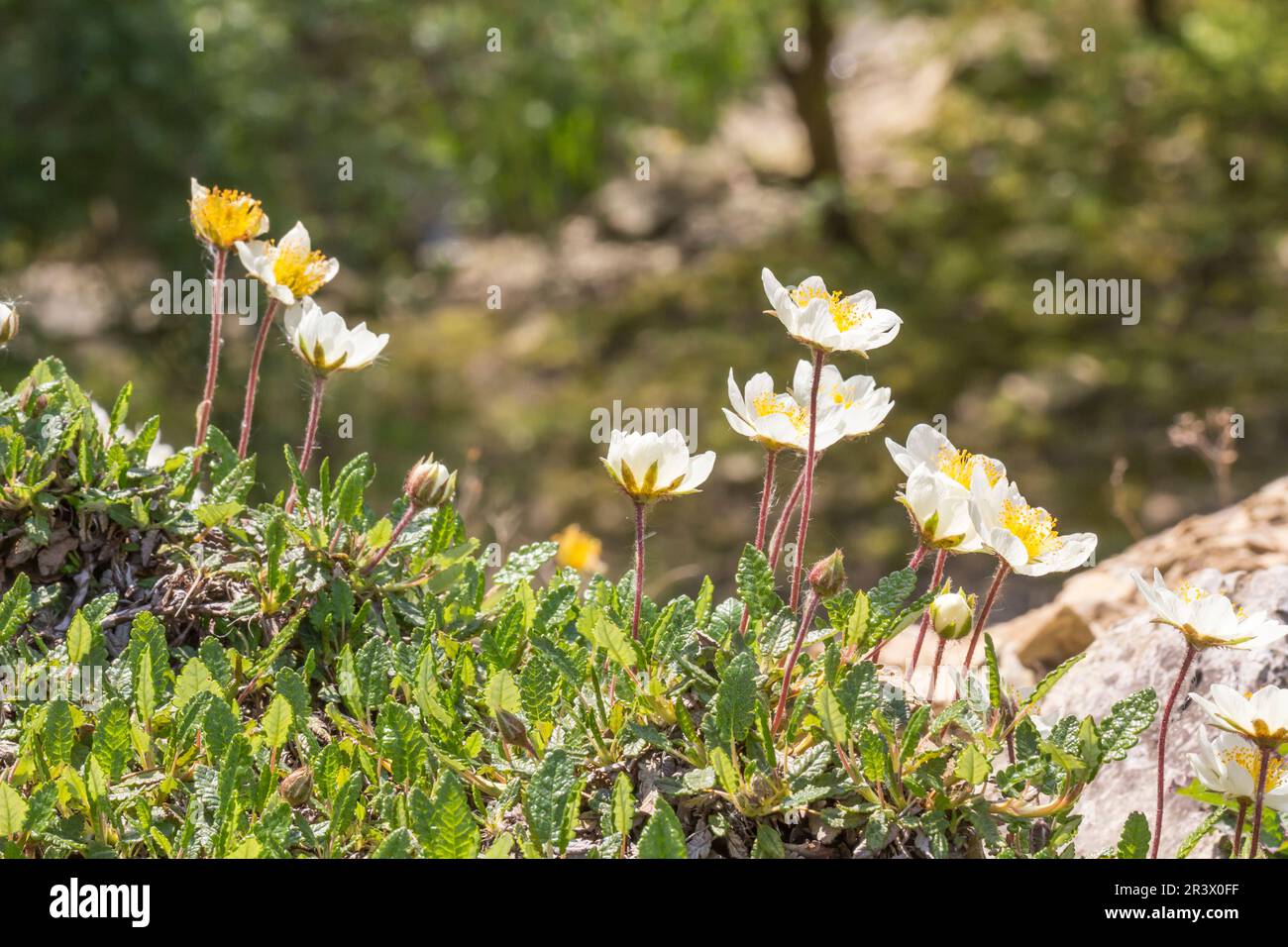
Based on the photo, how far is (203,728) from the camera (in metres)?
1.77

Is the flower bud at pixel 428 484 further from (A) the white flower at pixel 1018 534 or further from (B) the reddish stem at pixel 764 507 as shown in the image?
(A) the white flower at pixel 1018 534

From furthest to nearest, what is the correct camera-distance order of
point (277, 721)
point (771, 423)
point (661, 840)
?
1. point (771, 423)
2. point (277, 721)
3. point (661, 840)

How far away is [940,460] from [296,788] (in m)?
0.92

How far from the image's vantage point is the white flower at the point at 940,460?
6.09 feet

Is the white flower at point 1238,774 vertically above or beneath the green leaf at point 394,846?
above

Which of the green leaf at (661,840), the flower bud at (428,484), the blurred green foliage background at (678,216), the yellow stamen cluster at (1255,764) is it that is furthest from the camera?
the blurred green foliage background at (678,216)

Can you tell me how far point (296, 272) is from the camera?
2.14 m

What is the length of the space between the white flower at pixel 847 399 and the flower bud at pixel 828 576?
179 mm

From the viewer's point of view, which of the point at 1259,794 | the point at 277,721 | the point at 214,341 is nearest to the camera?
the point at 1259,794

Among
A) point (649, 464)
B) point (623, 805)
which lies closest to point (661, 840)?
point (623, 805)

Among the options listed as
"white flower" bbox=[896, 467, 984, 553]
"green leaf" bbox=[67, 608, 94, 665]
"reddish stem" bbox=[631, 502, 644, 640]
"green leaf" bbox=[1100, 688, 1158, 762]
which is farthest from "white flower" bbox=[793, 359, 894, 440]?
"green leaf" bbox=[67, 608, 94, 665]

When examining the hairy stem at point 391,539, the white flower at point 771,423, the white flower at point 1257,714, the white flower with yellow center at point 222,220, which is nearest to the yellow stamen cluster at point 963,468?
the white flower at point 771,423

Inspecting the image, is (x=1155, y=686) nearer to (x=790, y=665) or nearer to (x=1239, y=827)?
(x=1239, y=827)

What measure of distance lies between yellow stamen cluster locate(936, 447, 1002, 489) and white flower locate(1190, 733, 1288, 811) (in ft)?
1.37
